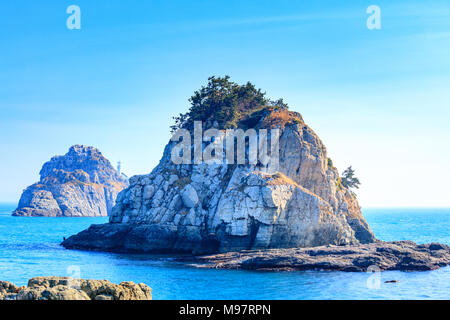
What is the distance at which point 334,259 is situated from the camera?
45094 mm

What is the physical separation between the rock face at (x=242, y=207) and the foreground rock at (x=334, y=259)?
3596 millimetres

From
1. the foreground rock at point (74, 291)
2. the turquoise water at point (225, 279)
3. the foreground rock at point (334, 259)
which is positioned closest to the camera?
the foreground rock at point (74, 291)

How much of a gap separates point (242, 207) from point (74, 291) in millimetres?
33330

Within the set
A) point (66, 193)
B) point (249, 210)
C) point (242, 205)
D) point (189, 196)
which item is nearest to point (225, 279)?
point (249, 210)

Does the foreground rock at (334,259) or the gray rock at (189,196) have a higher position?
the gray rock at (189,196)

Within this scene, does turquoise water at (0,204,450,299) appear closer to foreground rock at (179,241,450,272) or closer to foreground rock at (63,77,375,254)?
foreground rock at (179,241,450,272)

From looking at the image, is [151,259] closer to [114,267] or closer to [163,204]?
[114,267]

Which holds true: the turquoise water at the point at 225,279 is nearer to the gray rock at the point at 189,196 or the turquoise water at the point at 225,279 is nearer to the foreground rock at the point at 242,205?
the foreground rock at the point at 242,205

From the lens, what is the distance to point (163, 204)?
58219 mm

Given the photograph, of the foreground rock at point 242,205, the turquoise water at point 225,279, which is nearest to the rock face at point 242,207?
the foreground rock at point 242,205

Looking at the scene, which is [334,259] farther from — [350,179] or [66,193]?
[66,193]

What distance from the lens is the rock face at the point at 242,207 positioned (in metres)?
51.5

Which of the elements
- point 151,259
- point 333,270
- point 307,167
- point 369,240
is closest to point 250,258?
point 333,270

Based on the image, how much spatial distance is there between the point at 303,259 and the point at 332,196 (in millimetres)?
17025
